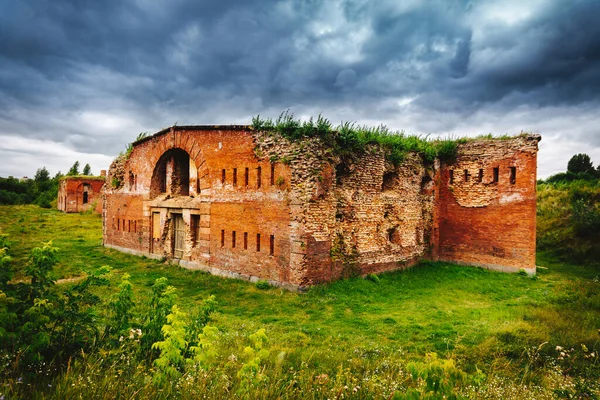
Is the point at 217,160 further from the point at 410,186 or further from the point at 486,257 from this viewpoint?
the point at 486,257

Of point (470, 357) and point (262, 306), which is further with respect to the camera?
point (262, 306)

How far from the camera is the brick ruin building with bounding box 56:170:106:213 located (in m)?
36.5

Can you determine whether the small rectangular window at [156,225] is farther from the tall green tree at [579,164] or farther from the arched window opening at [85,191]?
the tall green tree at [579,164]

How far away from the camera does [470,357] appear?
632 cm

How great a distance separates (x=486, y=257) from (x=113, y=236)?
19.0 m

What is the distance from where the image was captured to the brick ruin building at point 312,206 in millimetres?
10789

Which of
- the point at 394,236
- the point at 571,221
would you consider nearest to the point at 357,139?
the point at 394,236

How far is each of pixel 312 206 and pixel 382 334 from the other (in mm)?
4366

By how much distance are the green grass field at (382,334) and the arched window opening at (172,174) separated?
3.57 m

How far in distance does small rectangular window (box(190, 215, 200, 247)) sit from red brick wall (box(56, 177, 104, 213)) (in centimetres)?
2701

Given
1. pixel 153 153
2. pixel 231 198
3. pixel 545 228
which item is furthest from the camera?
pixel 545 228

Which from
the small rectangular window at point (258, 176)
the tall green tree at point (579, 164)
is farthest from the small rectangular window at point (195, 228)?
the tall green tree at point (579, 164)

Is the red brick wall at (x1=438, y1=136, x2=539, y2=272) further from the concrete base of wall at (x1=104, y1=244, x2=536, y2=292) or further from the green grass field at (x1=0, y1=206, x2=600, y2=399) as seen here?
the green grass field at (x1=0, y1=206, x2=600, y2=399)

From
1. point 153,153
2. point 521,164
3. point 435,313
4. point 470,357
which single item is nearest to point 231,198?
point 153,153
